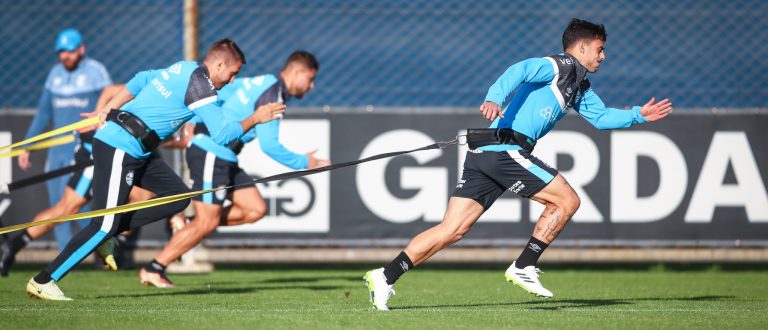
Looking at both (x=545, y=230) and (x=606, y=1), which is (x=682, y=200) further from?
(x=606, y=1)

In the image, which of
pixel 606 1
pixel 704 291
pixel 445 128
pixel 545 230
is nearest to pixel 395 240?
pixel 445 128

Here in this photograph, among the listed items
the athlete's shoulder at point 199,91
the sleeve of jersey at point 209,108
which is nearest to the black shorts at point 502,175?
the sleeve of jersey at point 209,108

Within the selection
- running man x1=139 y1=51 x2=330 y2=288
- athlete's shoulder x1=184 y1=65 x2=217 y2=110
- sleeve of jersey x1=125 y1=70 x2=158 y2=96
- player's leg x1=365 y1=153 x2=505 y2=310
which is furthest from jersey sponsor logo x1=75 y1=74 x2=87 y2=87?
player's leg x1=365 y1=153 x2=505 y2=310

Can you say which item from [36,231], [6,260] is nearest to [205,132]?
[36,231]

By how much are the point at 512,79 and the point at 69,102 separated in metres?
6.17

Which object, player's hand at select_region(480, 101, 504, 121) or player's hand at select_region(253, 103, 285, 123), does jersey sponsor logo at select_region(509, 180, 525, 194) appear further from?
player's hand at select_region(253, 103, 285, 123)

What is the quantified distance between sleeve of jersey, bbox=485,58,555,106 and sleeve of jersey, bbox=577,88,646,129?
0.66 meters

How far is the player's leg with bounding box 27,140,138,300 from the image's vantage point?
8.06 meters

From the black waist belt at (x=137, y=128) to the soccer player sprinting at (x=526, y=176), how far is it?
1.90 meters

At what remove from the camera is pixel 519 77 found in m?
7.25

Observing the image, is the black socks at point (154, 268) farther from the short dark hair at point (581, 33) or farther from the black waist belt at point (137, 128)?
the short dark hair at point (581, 33)

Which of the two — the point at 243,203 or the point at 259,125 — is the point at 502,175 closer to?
the point at 259,125

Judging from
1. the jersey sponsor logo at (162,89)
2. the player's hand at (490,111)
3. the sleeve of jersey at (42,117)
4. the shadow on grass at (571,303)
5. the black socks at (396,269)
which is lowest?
the shadow on grass at (571,303)

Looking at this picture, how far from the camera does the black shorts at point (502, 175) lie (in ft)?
25.0
